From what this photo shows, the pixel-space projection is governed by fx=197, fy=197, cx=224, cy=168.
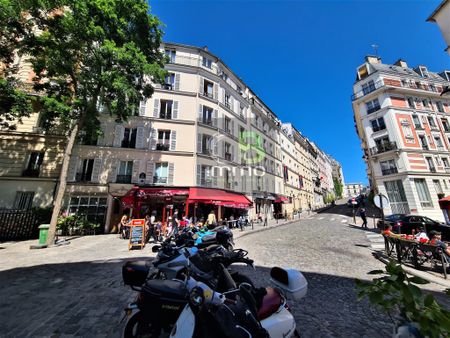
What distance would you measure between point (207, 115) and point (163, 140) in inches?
205

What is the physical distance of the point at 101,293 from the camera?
172 inches

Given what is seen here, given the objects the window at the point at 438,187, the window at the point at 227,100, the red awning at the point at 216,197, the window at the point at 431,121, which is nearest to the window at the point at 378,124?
the window at the point at 431,121

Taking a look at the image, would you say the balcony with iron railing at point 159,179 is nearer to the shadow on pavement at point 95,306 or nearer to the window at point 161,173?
the window at point 161,173

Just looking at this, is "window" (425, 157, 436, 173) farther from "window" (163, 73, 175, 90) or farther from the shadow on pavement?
"window" (163, 73, 175, 90)

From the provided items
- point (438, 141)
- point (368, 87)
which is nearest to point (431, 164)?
point (438, 141)

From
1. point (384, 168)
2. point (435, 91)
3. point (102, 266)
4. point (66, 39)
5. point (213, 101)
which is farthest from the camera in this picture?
point (435, 91)

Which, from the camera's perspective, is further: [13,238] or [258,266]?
[13,238]

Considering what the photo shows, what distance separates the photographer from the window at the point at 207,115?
19172 mm

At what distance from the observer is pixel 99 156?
15695mm

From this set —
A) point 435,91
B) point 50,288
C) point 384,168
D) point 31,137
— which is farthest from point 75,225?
point 435,91

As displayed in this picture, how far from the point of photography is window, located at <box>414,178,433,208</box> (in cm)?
2039

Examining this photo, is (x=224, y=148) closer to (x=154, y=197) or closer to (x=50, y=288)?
(x=154, y=197)

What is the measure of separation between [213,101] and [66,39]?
38.9ft

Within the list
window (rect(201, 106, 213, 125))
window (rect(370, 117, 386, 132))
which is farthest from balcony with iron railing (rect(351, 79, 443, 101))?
window (rect(201, 106, 213, 125))
